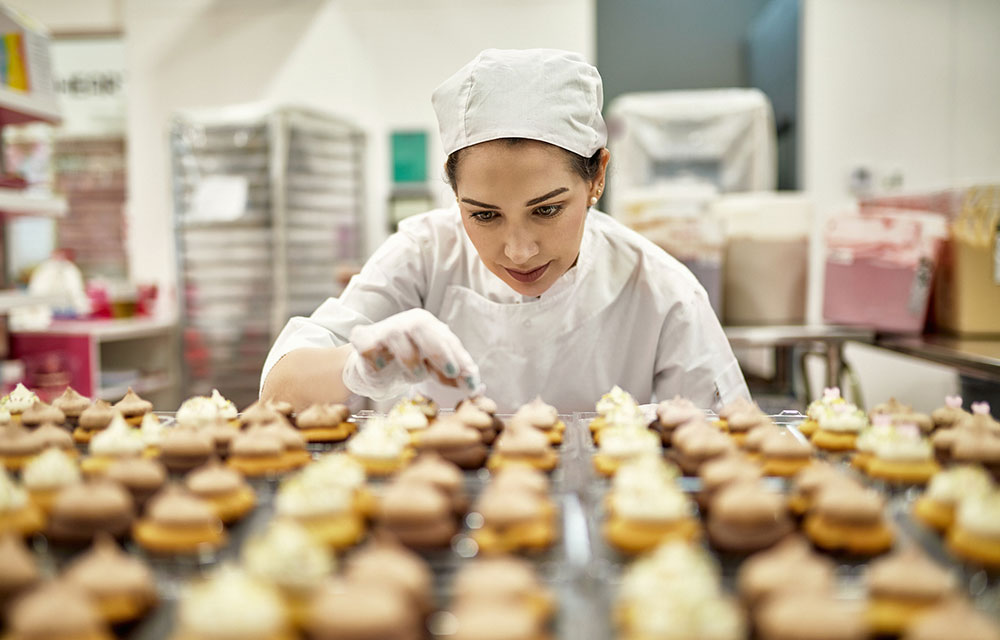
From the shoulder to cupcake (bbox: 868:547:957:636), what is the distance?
1.21 meters

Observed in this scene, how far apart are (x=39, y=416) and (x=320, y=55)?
3.66 meters

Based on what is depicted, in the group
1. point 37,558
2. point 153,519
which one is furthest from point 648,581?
point 37,558

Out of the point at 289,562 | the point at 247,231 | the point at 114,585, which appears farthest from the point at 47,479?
the point at 247,231

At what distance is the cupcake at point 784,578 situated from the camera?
0.65 metres

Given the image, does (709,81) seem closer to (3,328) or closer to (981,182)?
(981,182)

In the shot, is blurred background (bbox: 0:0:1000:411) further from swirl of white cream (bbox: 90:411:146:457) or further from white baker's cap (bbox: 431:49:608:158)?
swirl of white cream (bbox: 90:411:146:457)

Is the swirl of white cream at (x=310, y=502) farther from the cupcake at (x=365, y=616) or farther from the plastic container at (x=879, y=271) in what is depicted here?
the plastic container at (x=879, y=271)

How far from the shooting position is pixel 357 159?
446cm

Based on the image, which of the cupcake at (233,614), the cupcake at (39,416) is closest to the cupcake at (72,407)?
the cupcake at (39,416)

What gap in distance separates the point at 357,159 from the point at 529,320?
289cm

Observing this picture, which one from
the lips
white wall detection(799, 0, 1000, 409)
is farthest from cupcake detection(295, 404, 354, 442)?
white wall detection(799, 0, 1000, 409)

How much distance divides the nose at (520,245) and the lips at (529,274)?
96 mm

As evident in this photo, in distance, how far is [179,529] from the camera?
31.8 inches

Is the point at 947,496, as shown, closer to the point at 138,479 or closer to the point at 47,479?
the point at 138,479
